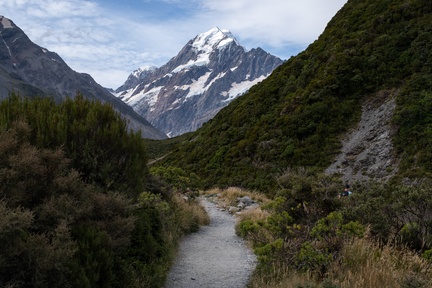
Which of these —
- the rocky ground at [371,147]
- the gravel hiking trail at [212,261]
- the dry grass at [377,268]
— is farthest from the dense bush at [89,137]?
the rocky ground at [371,147]

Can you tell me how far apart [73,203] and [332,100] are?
25290 millimetres

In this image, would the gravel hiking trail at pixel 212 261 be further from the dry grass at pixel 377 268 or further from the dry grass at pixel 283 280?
the dry grass at pixel 377 268

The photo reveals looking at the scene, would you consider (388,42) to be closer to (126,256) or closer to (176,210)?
(176,210)

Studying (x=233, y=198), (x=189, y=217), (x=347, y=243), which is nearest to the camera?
(x=347, y=243)

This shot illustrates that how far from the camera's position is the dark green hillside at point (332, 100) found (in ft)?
78.4

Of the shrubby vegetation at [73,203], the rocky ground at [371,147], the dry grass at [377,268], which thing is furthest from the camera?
the rocky ground at [371,147]

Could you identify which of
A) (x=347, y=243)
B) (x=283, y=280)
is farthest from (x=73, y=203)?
(x=347, y=243)

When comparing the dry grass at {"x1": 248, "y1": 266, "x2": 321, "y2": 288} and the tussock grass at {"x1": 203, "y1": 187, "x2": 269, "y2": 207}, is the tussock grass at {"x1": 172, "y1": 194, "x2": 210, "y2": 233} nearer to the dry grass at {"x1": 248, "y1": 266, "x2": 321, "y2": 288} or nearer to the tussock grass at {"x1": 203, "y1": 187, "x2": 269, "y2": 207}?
the tussock grass at {"x1": 203, "y1": 187, "x2": 269, "y2": 207}

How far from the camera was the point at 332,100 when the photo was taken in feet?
90.5

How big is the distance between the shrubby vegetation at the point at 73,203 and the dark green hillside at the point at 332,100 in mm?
16778

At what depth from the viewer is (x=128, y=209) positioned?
648cm

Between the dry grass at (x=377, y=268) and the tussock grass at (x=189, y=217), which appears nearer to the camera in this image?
the dry grass at (x=377, y=268)

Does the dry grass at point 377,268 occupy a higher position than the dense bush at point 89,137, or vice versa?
the dense bush at point 89,137

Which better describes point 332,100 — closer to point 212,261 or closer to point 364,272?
point 212,261
